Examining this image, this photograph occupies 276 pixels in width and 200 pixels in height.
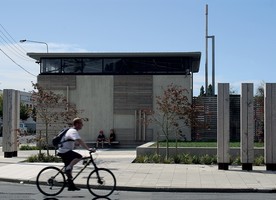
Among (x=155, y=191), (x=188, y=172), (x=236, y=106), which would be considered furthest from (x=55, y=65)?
(x=155, y=191)

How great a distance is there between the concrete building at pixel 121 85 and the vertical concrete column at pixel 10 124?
30.7 ft

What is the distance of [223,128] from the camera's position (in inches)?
715

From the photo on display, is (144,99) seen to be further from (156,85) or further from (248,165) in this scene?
(248,165)

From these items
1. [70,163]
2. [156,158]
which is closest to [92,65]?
[156,158]

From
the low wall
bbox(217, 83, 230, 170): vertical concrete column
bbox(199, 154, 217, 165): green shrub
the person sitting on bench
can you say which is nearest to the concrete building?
the person sitting on bench

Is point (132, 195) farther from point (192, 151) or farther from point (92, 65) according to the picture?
point (92, 65)

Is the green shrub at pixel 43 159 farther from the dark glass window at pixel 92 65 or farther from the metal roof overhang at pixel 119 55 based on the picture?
the dark glass window at pixel 92 65

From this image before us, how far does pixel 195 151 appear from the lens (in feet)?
70.6

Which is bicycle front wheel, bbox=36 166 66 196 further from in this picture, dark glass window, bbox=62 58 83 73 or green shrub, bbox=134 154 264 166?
dark glass window, bbox=62 58 83 73

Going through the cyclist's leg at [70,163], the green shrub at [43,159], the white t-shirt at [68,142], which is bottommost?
the green shrub at [43,159]

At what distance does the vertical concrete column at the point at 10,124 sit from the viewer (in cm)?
2359

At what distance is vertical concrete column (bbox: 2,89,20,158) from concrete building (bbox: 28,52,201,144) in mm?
9355

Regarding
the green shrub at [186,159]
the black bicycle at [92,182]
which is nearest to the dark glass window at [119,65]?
the green shrub at [186,159]

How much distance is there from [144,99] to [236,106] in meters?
6.08
